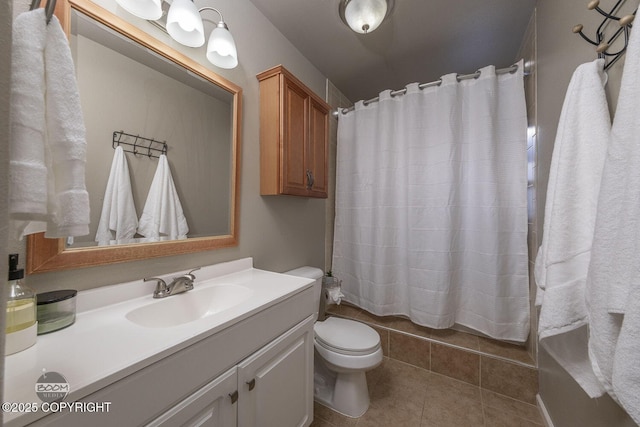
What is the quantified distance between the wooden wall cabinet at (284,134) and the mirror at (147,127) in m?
0.18

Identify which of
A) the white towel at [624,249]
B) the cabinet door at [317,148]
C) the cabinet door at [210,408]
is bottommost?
the cabinet door at [210,408]

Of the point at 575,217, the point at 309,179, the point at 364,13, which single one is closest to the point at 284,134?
the point at 309,179

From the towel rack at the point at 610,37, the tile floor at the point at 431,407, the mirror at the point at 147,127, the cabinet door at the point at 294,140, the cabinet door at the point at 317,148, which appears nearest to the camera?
the towel rack at the point at 610,37

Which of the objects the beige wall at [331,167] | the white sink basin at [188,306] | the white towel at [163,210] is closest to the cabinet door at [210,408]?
the white sink basin at [188,306]

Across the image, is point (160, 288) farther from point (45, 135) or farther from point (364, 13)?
point (364, 13)

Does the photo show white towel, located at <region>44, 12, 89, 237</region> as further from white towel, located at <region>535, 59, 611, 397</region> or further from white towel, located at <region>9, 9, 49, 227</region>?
white towel, located at <region>535, 59, 611, 397</region>

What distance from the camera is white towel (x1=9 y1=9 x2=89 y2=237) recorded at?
1.30 ft

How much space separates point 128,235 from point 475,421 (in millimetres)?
1988

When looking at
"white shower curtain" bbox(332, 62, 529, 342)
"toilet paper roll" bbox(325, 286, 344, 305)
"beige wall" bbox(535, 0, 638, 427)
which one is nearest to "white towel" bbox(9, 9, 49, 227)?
"beige wall" bbox(535, 0, 638, 427)

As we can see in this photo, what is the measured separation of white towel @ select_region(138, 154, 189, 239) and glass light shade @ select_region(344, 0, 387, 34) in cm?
131

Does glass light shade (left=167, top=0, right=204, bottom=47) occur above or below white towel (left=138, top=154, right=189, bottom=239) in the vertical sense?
above

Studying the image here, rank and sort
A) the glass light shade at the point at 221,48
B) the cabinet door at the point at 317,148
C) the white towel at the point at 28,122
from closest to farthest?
the white towel at the point at 28,122, the glass light shade at the point at 221,48, the cabinet door at the point at 317,148

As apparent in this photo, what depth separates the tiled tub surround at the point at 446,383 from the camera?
4.33 feet

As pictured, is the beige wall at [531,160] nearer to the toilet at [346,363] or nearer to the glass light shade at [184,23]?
the toilet at [346,363]
